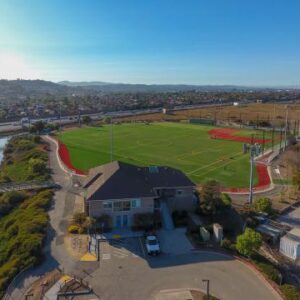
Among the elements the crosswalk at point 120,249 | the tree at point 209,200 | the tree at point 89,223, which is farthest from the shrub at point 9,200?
the tree at point 209,200

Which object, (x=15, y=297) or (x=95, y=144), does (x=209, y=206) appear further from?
(x=95, y=144)

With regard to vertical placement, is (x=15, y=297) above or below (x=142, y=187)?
below

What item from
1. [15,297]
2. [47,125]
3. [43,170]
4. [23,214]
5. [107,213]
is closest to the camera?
[15,297]

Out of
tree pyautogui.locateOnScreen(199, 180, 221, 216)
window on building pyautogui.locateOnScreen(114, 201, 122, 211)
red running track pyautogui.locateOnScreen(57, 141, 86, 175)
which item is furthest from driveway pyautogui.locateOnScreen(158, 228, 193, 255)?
red running track pyautogui.locateOnScreen(57, 141, 86, 175)

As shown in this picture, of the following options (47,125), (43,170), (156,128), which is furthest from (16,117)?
(43,170)

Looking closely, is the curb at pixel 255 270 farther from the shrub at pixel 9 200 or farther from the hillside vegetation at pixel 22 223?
the shrub at pixel 9 200

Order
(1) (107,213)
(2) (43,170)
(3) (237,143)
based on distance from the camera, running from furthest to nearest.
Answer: (3) (237,143) < (2) (43,170) < (1) (107,213)

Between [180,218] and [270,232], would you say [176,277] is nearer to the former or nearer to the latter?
[180,218]
